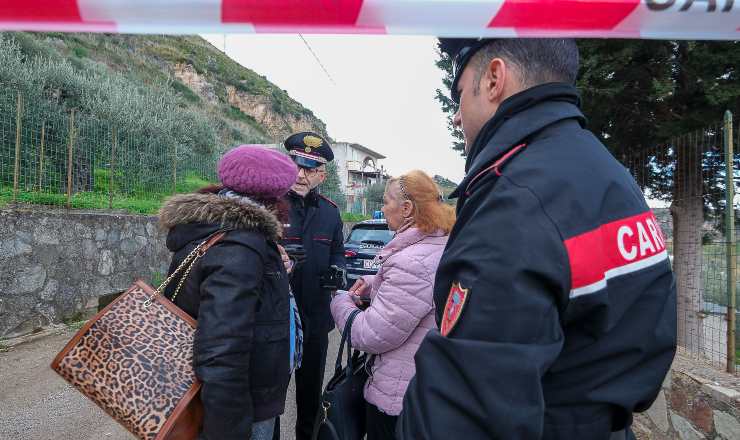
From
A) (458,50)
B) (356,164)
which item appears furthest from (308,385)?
(356,164)

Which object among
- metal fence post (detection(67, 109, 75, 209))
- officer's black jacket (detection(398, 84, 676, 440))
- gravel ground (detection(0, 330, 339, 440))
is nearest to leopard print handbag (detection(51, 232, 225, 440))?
officer's black jacket (detection(398, 84, 676, 440))

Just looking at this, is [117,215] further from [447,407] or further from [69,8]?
[447,407]

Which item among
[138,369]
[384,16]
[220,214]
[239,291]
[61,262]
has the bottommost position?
[61,262]

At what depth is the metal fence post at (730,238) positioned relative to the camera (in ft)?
8.71

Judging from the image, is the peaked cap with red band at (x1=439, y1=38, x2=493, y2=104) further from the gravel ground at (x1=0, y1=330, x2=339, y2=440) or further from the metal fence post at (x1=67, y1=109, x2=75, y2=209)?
the metal fence post at (x1=67, y1=109, x2=75, y2=209)

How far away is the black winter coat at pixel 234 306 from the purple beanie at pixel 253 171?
0.14 metres

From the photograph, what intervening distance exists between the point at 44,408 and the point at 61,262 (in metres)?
2.58

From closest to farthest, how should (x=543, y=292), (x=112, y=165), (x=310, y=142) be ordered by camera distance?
1. (x=543, y=292)
2. (x=310, y=142)
3. (x=112, y=165)

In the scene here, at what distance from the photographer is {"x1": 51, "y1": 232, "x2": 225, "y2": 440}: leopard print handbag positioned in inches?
59.3

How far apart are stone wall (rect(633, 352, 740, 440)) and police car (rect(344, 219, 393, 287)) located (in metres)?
4.75

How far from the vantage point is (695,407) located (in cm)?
265

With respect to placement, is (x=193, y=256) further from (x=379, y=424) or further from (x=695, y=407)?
(x=695, y=407)

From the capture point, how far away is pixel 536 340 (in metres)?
0.77

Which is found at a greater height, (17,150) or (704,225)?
(17,150)
